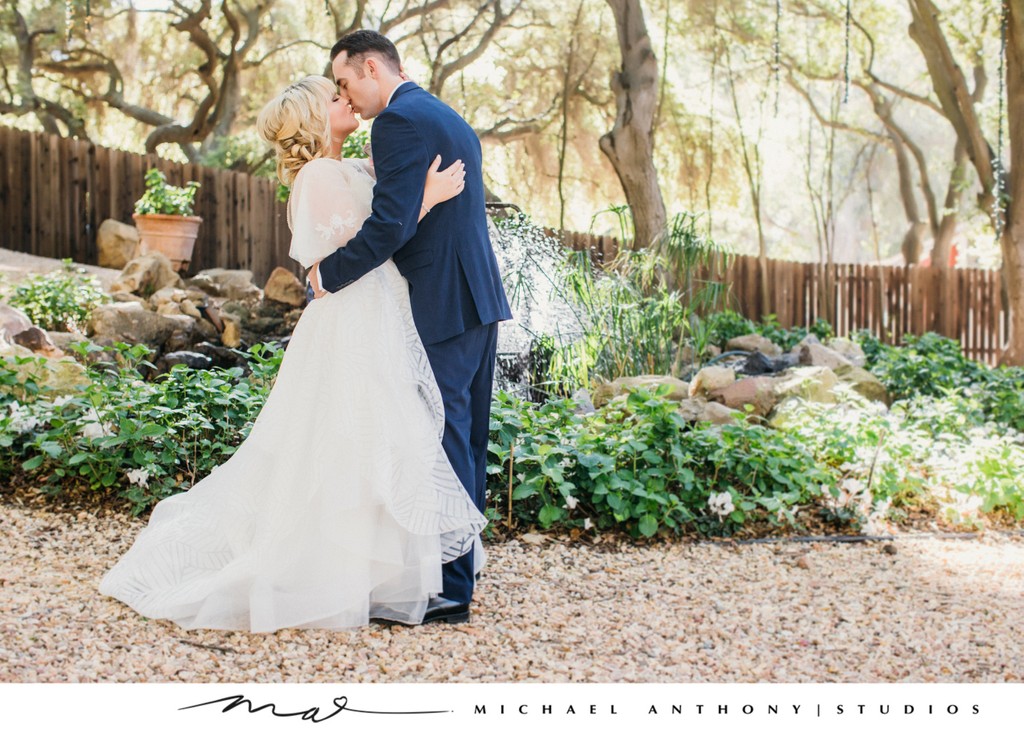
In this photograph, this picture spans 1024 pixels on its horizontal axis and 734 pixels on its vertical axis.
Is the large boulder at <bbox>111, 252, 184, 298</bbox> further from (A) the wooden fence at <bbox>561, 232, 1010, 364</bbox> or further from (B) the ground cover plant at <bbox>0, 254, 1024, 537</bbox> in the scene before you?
(A) the wooden fence at <bbox>561, 232, 1010, 364</bbox>

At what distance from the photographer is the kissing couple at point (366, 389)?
2375mm

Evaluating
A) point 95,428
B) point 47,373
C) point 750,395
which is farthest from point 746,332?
point 95,428

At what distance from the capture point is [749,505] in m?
3.51

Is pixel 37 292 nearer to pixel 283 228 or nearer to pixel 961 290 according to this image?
pixel 283 228

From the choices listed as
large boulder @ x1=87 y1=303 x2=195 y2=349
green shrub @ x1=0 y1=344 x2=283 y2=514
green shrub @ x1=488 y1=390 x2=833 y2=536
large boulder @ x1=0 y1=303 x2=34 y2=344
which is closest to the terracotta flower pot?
large boulder @ x1=87 y1=303 x2=195 y2=349

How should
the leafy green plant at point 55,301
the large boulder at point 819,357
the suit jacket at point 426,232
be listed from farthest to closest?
1. the large boulder at point 819,357
2. the leafy green plant at point 55,301
3. the suit jacket at point 426,232

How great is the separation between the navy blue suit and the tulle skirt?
64mm

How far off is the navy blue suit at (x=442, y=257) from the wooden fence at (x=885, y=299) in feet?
34.0

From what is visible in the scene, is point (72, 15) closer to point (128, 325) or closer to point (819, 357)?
point (128, 325)

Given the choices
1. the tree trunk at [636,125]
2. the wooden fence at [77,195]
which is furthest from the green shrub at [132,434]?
the tree trunk at [636,125]

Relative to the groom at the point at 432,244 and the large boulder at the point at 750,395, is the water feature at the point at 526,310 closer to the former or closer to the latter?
the large boulder at the point at 750,395

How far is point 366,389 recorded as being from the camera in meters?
2.42

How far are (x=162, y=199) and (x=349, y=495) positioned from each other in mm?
7332

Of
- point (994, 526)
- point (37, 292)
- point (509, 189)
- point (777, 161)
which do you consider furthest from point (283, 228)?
point (777, 161)
